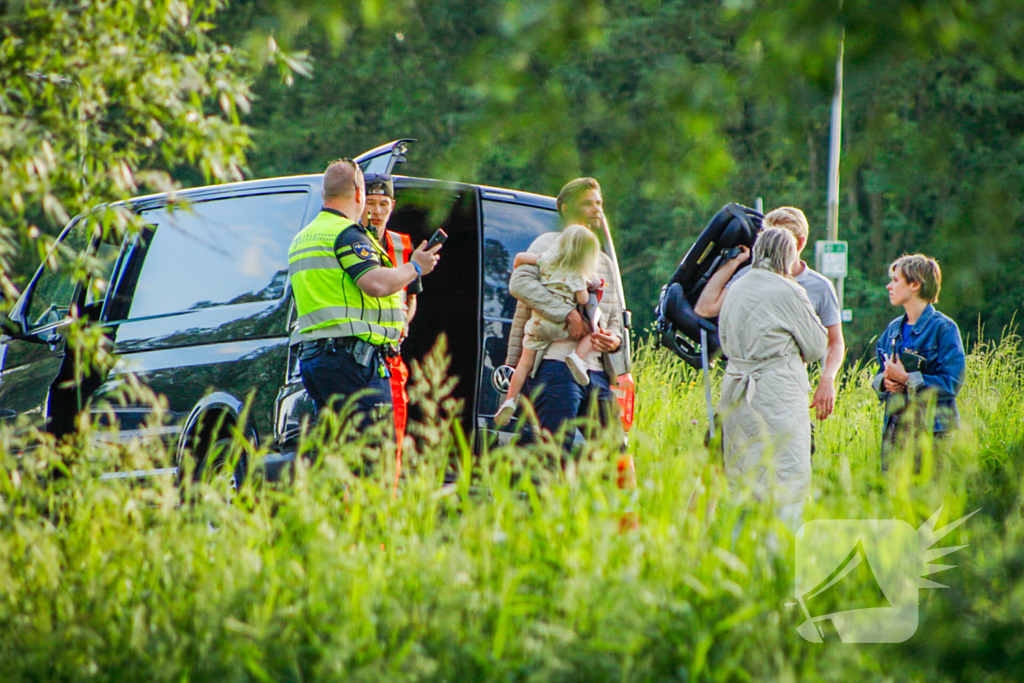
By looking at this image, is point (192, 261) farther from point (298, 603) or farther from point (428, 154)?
point (428, 154)

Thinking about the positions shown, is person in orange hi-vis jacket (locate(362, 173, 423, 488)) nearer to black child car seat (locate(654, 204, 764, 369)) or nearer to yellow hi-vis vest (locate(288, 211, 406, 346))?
yellow hi-vis vest (locate(288, 211, 406, 346))

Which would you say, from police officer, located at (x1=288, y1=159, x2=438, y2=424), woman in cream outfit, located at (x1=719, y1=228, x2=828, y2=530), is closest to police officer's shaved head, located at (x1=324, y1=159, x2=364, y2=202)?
police officer, located at (x1=288, y1=159, x2=438, y2=424)

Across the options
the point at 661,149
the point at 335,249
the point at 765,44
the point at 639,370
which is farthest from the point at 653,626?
the point at 639,370

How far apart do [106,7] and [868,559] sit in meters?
3.08

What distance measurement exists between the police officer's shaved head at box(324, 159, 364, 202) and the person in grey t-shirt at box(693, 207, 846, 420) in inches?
77.0

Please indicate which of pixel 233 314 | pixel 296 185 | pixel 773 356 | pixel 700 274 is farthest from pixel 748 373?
pixel 233 314

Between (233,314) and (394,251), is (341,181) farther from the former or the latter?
(233,314)

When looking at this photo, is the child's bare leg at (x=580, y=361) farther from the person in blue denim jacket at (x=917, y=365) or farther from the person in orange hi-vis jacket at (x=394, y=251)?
the person in blue denim jacket at (x=917, y=365)

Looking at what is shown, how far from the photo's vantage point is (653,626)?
227cm

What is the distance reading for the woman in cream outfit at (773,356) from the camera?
420 cm

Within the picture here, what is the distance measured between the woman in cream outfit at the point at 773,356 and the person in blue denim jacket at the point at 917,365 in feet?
3.91

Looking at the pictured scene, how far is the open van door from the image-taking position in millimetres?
4636

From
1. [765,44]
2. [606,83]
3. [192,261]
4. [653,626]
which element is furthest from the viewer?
[192,261]

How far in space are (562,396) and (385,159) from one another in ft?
5.10
